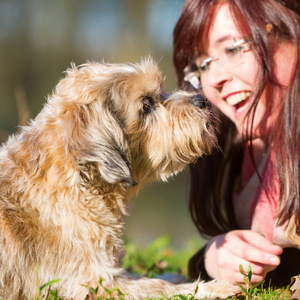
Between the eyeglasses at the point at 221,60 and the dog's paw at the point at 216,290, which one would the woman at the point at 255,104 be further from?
the dog's paw at the point at 216,290

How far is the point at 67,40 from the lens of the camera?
1572 centimetres

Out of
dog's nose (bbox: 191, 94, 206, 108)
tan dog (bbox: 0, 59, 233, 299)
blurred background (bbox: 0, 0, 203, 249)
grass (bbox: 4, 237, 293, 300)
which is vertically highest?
blurred background (bbox: 0, 0, 203, 249)

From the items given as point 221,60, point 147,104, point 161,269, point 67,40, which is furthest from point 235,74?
point 67,40

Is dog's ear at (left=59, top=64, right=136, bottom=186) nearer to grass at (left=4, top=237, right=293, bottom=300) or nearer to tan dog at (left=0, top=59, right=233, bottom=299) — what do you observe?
Answer: tan dog at (left=0, top=59, right=233, bottom=299)

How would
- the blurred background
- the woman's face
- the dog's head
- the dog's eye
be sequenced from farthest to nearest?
the blurred background < the woman's face < the dog's eye < the dog's head

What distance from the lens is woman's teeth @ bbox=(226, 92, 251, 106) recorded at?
138 inches

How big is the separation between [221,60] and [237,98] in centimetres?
32

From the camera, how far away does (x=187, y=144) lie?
9.84 feet

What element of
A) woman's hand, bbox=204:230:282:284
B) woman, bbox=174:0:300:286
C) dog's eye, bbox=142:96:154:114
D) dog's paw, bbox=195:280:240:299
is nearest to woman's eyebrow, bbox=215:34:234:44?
woman, bbox=174:0:300:286

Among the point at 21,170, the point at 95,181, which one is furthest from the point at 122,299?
the point at 21,170

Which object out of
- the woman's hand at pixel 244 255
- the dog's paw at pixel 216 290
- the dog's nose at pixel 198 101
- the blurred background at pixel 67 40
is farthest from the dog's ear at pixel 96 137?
the blurred background at pixel 67 40

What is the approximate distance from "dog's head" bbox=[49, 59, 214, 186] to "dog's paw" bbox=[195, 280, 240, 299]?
30.1 inches

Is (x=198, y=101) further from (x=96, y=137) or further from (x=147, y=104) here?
(x=96, y=137)

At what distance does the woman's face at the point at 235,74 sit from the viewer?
3.41 m
